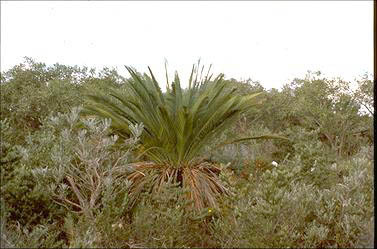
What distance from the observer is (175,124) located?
5250 millimetres

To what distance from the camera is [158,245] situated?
12.7ft

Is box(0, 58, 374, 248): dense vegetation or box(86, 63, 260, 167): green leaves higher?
box(86, 63, 260, 167): green leaves

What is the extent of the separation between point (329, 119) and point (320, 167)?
10.9 m

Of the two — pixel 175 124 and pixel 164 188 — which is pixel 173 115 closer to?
pixel 175 124

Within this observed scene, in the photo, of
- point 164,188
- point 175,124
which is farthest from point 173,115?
point 164,188

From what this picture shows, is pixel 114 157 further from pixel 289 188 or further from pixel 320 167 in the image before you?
pixel 320 167

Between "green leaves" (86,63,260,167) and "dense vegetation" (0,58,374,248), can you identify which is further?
"green leaves" (86,63,260,167)

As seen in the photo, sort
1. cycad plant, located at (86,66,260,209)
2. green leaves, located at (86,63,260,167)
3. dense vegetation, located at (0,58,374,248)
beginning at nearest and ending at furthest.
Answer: dense vegetation, located at (0,58,374,248)
cycad plant, located at (86,66,260,209)
green leaves, located at (86,63,260,167)

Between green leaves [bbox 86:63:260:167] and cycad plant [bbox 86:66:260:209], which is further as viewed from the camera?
green leaves [bbox 86:63:260:167]

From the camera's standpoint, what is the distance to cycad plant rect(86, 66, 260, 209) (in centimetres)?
511

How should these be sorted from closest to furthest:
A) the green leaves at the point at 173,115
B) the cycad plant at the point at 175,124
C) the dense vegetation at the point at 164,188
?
the dense vegetation at the point at 164,188 < the cycad plant at the point at 175,124 < the green leaves at the point at 173,115

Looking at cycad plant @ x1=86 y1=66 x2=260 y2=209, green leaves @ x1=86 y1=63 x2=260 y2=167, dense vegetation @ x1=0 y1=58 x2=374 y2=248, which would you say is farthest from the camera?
green leaves @ x1=86 y1=63 x2=260 y2=167

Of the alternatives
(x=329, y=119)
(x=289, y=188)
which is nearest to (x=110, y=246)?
(x=289, y=188)

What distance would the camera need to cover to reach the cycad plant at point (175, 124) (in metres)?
5.11
